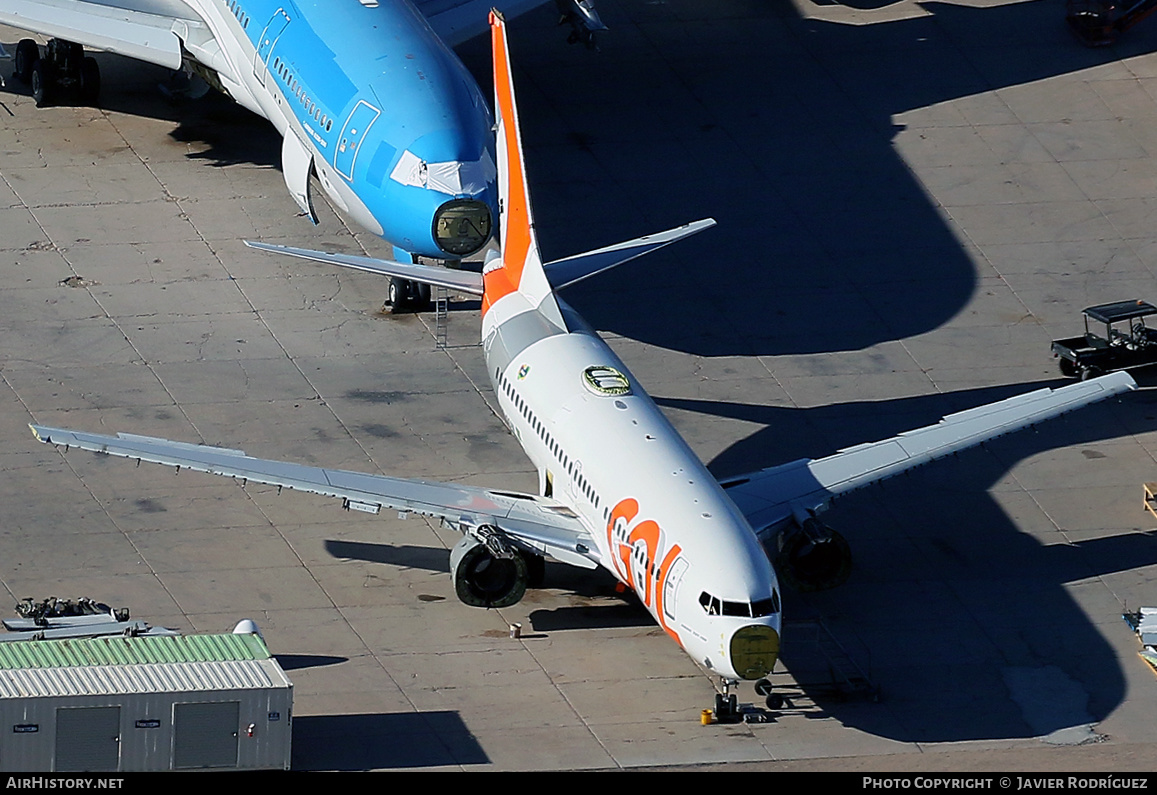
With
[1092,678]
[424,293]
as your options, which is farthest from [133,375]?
[1092,678]

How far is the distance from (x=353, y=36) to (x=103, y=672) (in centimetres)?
2314

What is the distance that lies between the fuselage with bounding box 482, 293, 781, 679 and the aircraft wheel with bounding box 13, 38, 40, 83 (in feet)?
75.2

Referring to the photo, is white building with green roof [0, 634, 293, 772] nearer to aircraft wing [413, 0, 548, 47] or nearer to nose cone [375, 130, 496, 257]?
nose cone [375, 130, 496, 257]

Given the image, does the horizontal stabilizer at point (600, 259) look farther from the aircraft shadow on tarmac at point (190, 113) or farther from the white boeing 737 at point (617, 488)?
the aircraft shadow on tarmac at point (190, 113)

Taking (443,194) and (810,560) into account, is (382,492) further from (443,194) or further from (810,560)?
(443,194)

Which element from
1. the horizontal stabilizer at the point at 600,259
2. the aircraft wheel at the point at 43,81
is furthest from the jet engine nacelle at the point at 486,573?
the aircraft wheel at the point at 43,81

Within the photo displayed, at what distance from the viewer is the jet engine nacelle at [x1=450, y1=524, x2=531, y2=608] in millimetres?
45188

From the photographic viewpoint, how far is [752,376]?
185 feet

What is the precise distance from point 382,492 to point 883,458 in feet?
33.4

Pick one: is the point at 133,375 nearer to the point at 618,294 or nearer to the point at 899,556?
the point at 618,294

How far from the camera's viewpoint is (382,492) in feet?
151

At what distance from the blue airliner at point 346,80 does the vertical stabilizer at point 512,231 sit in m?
2.14

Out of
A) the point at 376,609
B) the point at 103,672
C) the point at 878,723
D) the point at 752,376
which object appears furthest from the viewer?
the point at 752,376

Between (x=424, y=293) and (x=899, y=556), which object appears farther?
(x=424, y=293)
